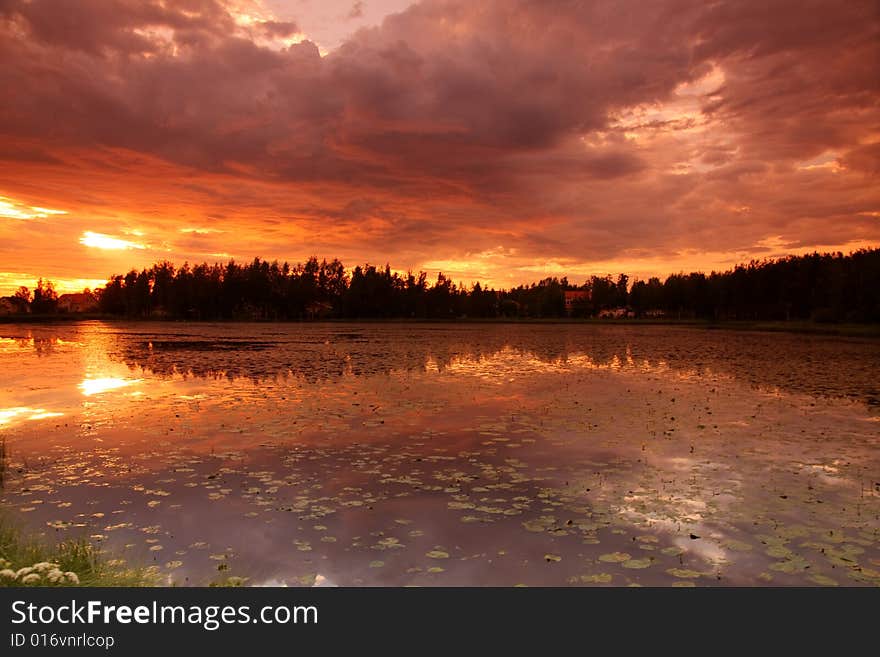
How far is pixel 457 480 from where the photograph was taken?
35.5 feet

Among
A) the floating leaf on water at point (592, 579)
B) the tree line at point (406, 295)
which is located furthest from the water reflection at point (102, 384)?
the tree line at point (406, 295)

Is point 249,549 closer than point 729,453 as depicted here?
Yes

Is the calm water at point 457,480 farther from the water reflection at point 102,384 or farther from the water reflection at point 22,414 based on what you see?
the water reflection at point 102,384

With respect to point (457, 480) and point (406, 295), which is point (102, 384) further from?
point (406, 295)

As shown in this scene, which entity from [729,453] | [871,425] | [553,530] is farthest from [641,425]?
[553,530]

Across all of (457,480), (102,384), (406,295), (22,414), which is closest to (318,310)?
(406,295)

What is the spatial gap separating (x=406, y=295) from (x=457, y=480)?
149 metres

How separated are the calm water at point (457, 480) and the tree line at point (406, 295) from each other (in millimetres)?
99876

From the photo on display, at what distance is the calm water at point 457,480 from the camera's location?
7.37 meters

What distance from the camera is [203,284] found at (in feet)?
507
